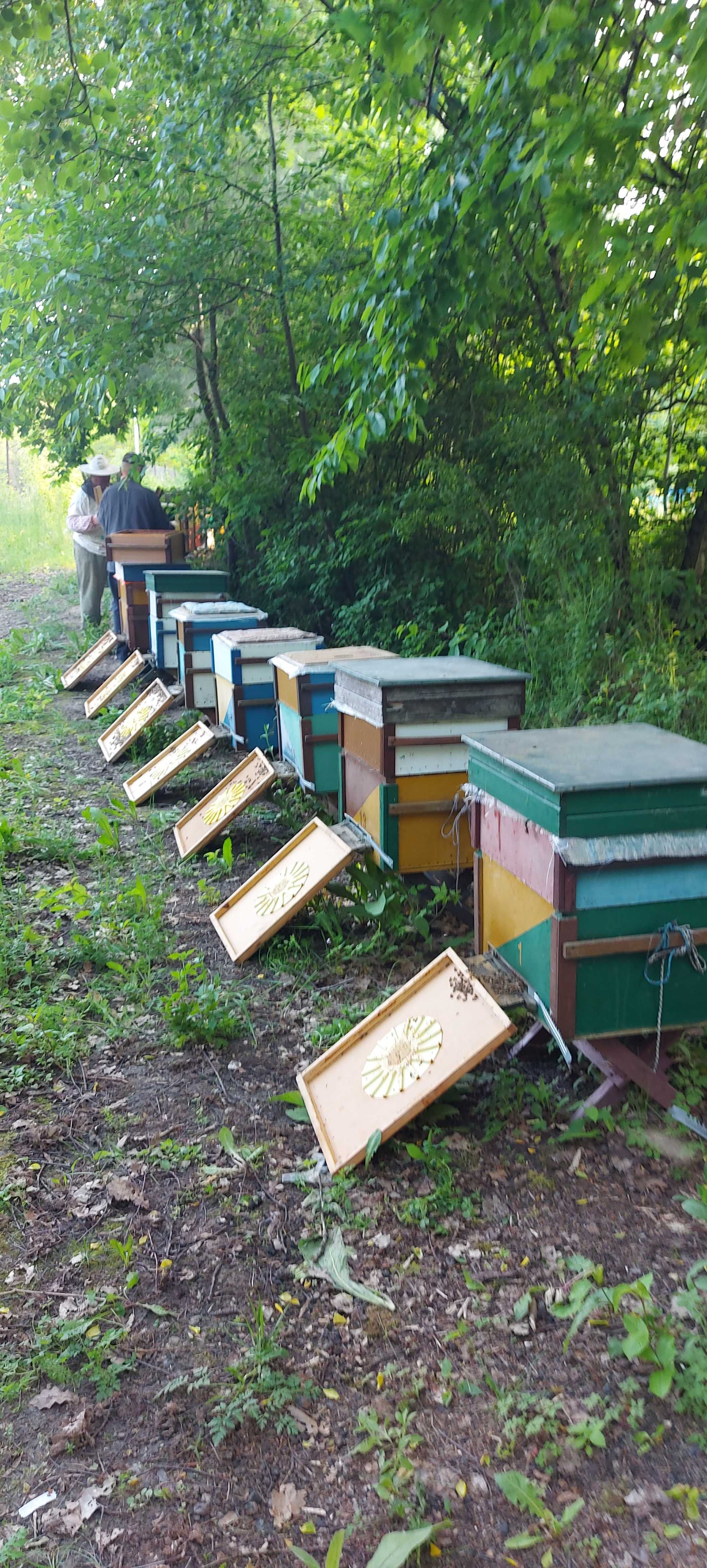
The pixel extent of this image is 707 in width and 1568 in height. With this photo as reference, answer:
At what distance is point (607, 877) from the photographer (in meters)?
2.53

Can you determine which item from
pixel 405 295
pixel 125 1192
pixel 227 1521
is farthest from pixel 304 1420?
pixel 405 295

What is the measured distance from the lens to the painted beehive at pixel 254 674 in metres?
5.69

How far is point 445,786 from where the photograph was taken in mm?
3803

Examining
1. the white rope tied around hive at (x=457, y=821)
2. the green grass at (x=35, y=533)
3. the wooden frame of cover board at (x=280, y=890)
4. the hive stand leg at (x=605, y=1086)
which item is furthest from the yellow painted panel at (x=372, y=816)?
the green grass at (x=35, y=533)

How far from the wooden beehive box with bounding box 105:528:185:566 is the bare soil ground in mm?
6181

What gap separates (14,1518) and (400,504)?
249 inches

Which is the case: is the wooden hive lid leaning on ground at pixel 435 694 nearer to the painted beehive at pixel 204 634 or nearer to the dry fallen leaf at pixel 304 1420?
the dry fallen leaf at pixel 304 1420

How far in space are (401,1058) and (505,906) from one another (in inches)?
20.8

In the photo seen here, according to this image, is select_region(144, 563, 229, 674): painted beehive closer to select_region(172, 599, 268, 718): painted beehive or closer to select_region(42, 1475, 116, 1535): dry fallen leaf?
select_region(172, 599, 268, 718): painted beehive

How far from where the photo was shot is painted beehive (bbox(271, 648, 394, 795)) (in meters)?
4.76

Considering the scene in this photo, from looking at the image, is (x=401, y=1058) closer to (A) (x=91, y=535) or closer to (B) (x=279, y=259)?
(B) (x=279, y=259)

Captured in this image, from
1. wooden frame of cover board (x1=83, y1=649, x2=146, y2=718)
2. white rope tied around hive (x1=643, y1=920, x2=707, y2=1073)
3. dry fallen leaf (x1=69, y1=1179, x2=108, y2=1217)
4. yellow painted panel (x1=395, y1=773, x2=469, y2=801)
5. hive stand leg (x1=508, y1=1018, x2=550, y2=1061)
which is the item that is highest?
yellow painted panel (x1=395, y1=773, x2=469, y2=801)

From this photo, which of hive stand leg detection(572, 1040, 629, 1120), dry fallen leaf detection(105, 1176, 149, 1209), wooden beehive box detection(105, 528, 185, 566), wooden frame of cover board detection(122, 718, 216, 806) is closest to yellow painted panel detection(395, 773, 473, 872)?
hive stand leg detection(572, 1040, 629, 1120)

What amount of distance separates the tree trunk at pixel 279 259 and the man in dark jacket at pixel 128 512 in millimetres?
2185
